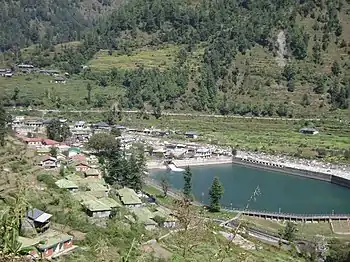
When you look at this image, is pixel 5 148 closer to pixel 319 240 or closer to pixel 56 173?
pixel 56 173

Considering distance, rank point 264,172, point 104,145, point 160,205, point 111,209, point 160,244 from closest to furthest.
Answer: point 160,244 < point 111,209 < point 160,205 < point 104,145 < point 264,172

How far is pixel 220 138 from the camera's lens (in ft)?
162

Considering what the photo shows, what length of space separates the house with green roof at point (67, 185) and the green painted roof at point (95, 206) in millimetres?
1748

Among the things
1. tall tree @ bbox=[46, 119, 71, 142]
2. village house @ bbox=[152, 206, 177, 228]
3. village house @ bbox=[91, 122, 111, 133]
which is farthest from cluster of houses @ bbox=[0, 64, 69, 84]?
village house @ bbox=[152, 206, 177, 228]

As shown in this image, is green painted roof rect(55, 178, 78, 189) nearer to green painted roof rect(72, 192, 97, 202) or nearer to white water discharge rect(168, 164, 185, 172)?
green painted roof rect(72, 192, 97, 202)

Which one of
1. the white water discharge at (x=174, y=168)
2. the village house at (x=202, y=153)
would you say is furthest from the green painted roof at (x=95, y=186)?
the village house at (x=202, y=153)

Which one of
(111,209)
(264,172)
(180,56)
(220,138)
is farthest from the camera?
(180,56)

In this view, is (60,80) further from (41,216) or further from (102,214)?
(41,216)

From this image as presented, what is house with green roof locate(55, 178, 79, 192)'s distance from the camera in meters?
20.6

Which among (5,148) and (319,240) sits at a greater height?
(5,148)

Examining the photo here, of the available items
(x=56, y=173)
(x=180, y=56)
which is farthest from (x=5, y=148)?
(x=180, y=56)

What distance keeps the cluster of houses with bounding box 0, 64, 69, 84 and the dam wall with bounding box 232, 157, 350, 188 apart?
2400cm

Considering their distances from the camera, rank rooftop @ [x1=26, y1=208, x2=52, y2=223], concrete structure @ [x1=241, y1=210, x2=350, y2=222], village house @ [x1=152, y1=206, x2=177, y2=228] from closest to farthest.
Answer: rooftop @ [x1=26, y1=208, x2=52, y2=223] → village house @ [x1=152, y1=206, x2=177, y2=228] → concrete structure @ [x1=241, y1=210, x2=350, y2=222]

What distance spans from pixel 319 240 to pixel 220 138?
2479 cm
